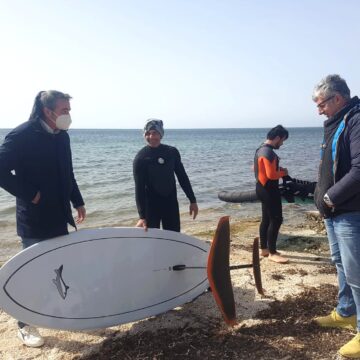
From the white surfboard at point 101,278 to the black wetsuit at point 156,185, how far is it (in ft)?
0.77

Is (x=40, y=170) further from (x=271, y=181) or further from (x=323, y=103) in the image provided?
(x=271, y=181)

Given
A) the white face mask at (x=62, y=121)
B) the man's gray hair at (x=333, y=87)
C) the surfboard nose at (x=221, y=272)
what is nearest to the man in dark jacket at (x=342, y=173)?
the man's gray hair at (x=333, y=87)

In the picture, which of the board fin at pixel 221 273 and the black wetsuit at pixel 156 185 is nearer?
the board fin at pixel 221 273

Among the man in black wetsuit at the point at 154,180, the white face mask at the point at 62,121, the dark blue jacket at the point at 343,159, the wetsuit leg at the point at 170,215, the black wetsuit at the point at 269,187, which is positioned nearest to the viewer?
the dark blue jacket at the point at 343,159

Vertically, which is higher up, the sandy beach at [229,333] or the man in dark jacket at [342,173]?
the man in dark jacket at [342,173]

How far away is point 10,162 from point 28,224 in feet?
1.89

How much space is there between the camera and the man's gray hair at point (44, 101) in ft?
10.6

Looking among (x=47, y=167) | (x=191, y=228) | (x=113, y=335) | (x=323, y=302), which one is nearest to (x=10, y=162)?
(x=47, y=167)

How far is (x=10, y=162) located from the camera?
10.3 feet

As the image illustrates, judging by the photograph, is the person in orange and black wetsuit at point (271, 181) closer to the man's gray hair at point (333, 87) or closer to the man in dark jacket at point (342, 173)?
the man in dark jacket at point (342, 173)

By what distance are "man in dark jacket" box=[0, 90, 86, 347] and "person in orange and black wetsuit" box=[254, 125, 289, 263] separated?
2.68m

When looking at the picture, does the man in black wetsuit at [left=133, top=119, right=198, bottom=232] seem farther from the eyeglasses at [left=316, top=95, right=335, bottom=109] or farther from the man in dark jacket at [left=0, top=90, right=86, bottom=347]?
the eyeglasses at [left=316, top=95, right=335, bottom=109]

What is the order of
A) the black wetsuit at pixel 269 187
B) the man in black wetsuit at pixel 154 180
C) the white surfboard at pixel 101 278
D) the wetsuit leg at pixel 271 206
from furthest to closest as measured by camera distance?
the wetsuit leg at pixel 271 206
the black wetsuit at pixel 269 187
the man in black wetsuit at pixel 154 180
the white surfboard at pixel 101 278

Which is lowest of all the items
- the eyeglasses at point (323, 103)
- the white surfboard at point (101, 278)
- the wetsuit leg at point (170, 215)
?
the white surfboard at point (101, 278)
